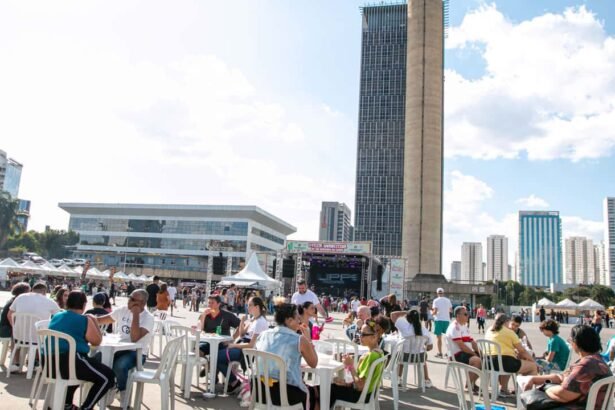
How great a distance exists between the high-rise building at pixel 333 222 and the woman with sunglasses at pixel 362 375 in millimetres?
162648

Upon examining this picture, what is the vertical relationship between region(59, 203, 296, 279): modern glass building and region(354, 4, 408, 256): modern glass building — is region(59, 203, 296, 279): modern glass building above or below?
below

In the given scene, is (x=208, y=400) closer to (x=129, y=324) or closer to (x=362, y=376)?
(x=129, y=324)

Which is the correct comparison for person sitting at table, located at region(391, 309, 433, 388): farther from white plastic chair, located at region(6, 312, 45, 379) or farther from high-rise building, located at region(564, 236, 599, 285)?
high-rise building, located at region(564, 236, 599, 285)

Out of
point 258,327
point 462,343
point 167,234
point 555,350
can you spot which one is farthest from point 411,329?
point 167,234

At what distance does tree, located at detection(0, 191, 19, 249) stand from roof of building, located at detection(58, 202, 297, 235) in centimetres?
1098

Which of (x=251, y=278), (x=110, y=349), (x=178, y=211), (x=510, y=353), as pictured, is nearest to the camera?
(x=110, y=349)

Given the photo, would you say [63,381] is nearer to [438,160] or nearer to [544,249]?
[438,160]

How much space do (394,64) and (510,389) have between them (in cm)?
9169

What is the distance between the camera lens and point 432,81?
70.1 meters

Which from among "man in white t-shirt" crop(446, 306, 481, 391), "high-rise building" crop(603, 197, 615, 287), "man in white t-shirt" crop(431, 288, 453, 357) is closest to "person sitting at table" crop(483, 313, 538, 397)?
"man in white t-shirt" crop(446, 306, 481, 391)

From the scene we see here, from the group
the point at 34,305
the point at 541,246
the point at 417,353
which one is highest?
the point at 541,246

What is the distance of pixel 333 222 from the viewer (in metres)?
170

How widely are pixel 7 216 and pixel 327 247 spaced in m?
49.2

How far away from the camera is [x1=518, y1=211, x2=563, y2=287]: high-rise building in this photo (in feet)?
590
